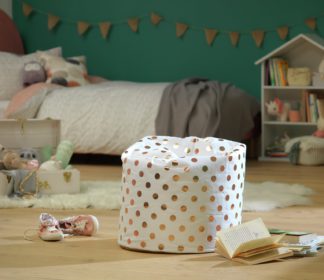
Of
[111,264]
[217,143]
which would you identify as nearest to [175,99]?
[217,143]

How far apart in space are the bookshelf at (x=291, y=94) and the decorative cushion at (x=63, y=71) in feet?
4.22

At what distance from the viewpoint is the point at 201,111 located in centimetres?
515

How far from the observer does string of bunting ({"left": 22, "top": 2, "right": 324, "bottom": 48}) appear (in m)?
6.00

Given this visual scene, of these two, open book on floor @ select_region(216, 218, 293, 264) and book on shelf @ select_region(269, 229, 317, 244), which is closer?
open book on floor @ select_region(216, 218, 293, 264)

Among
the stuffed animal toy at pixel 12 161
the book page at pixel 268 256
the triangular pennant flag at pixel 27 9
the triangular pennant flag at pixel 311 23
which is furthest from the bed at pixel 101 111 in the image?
the book page at pixel 268 256

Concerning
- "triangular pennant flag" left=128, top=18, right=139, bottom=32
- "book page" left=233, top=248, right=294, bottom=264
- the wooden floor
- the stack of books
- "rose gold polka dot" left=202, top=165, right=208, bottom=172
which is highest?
"triangular pennant flag" left=128, top=18, right=139, bottom=32

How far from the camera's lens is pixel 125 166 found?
2.67m

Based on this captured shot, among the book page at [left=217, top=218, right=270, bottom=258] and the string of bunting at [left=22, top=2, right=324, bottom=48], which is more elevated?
the string of bunting at [left=22, top=2, right=324, bottom=48]

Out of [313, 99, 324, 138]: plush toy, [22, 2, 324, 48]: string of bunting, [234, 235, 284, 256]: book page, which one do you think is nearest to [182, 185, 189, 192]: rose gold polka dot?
[234, 235, 284, 256]: book page

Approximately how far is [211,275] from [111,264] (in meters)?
0.32

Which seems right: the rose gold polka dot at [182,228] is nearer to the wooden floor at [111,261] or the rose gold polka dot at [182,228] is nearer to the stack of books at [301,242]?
the wooden floor at [111,261]

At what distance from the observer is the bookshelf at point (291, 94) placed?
18.6 ft

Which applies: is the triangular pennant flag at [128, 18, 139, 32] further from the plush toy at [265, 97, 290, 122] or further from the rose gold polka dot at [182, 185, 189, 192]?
the rose gold polka dot at [182, 185, 189, 192]

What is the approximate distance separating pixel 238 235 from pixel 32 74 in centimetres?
354
